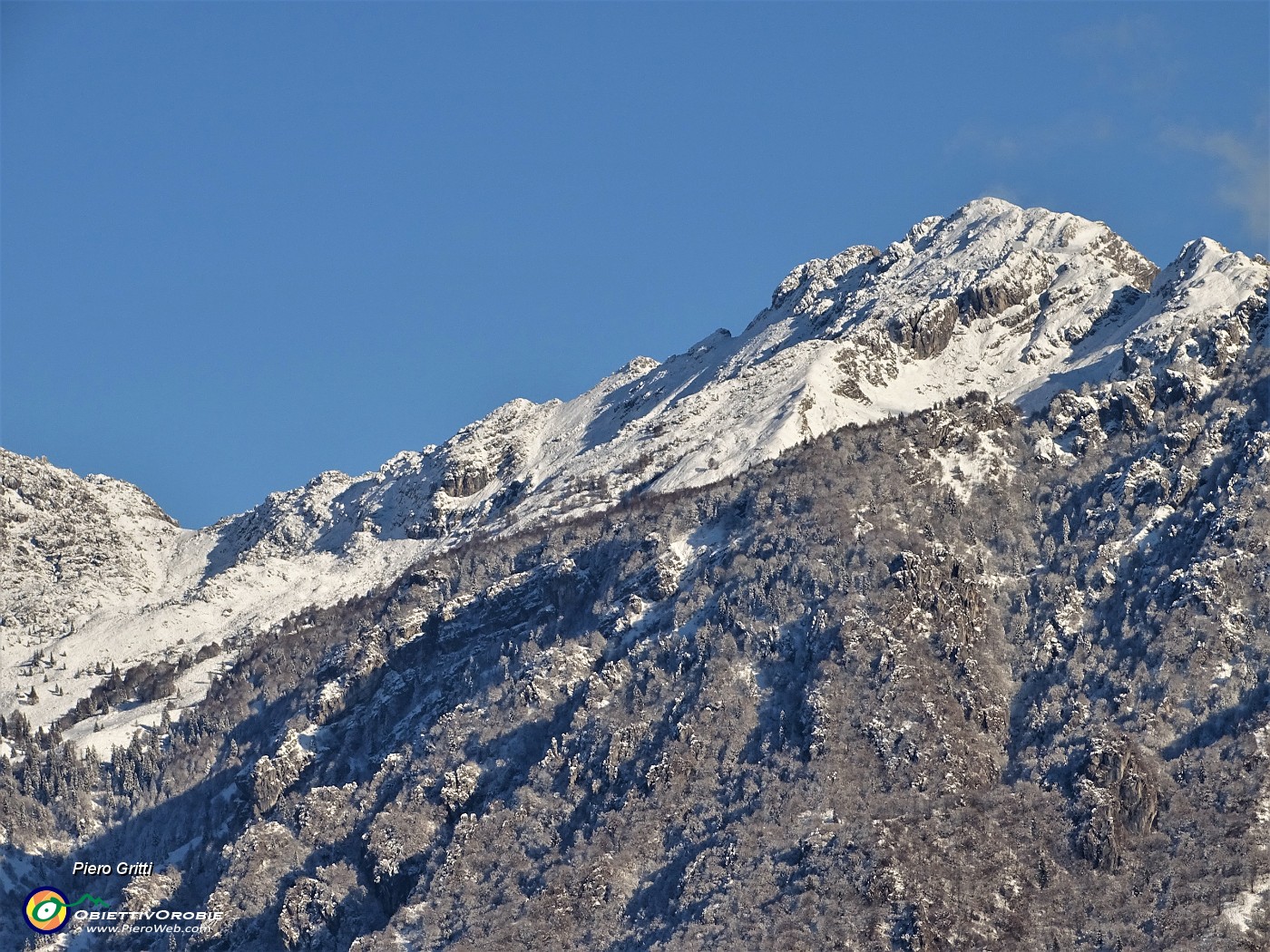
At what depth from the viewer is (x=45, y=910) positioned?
621ft

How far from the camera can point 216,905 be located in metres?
174

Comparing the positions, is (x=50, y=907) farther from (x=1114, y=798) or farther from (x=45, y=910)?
(x=1114, y=798)

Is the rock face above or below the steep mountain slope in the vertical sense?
below

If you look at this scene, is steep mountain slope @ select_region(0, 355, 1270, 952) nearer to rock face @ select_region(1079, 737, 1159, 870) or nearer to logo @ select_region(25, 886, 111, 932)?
rock face @ select_region(1079, 737, 1159, 870)

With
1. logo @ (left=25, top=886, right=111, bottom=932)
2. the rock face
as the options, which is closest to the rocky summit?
the rock face

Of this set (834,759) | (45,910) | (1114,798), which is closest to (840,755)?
(834,759)

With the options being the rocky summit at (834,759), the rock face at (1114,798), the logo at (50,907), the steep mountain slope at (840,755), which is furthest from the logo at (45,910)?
the rock face at (1114,798)

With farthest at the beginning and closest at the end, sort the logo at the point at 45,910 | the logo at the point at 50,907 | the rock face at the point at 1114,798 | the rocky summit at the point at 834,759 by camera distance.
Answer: the logo at the point at 50,907 < the logo at the point at 45,910 < the rock face at the point at 1114,798 < the rocky summit at the point at 834,759

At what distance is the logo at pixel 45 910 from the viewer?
614ft

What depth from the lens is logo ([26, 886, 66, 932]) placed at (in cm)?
18700

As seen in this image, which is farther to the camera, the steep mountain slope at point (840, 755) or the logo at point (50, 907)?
the logo at point (50, 907)

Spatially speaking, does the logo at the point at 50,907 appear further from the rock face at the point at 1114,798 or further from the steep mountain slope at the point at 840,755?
the rock face at the point at 1114,798

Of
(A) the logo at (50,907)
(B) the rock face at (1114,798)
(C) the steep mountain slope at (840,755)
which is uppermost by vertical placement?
(A) the logo at (50,907)

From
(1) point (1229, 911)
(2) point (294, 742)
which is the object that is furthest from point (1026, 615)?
(2) point (294, 742)
